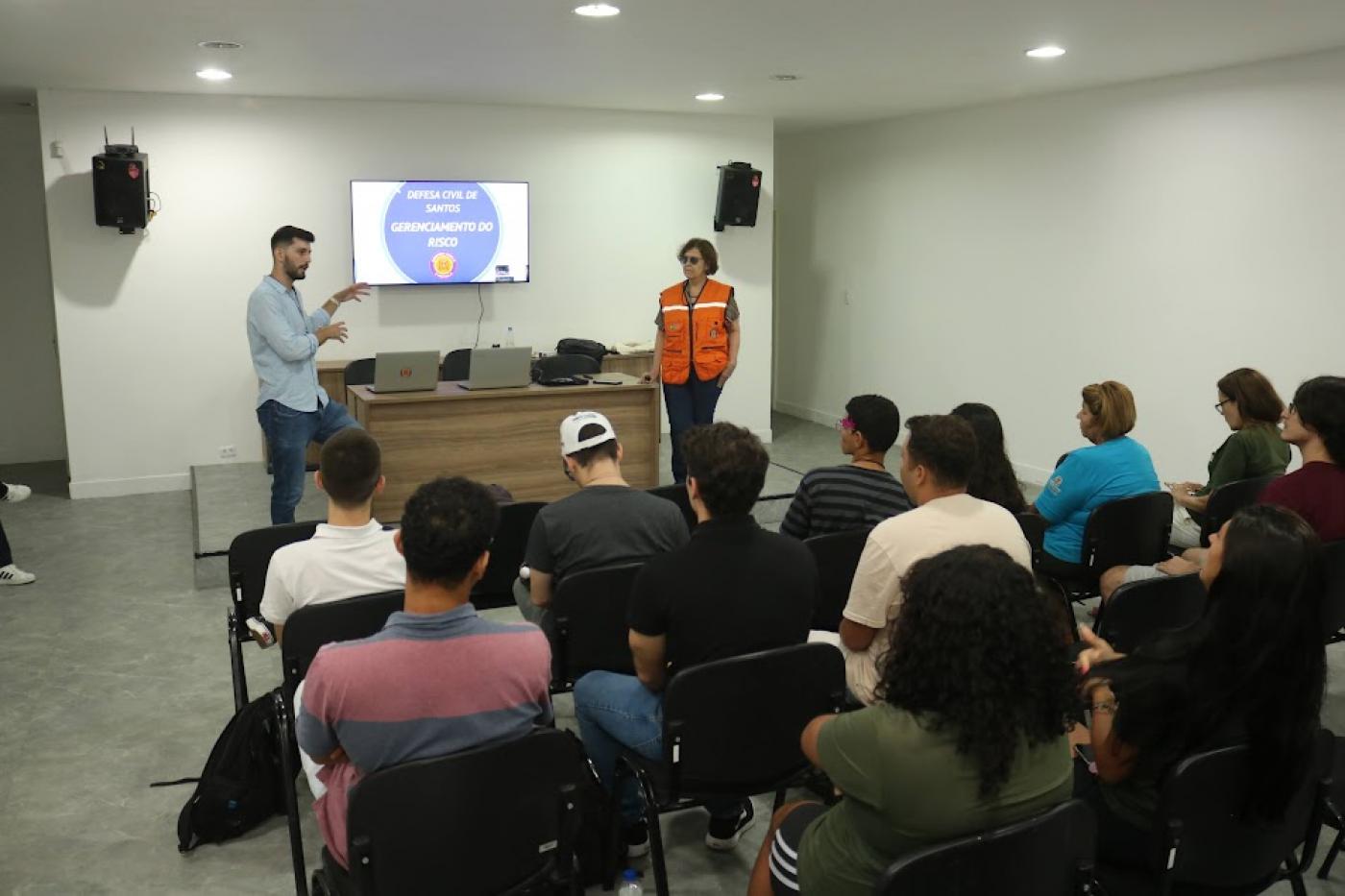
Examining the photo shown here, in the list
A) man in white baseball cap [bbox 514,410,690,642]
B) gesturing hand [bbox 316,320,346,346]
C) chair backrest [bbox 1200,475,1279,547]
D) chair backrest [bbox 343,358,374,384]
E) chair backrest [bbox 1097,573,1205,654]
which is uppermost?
gesturing hand [bbox 316,320,346,346]

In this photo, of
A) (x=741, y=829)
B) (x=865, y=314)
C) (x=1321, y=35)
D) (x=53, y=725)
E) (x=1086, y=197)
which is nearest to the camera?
(x=741, y=829)

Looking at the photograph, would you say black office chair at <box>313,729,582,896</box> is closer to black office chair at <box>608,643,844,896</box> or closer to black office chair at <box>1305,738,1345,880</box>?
black office chair at <box>608,643,844,896</box>


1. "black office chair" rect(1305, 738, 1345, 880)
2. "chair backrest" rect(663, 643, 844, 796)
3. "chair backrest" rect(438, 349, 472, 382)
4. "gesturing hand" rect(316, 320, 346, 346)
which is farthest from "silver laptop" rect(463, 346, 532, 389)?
"black office chair" rect(1305, 738, 1345, 880)

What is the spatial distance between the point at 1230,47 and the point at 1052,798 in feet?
17.3

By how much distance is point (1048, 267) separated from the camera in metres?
7.96

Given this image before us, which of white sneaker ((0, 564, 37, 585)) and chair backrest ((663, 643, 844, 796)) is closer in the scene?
chair backrest ((663, 643, 844, 796))

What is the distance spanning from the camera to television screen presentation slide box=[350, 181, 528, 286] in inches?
315

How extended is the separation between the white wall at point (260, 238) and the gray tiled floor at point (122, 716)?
101 centimetres

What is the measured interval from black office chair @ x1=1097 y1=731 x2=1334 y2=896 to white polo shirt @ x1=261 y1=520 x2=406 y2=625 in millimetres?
1830

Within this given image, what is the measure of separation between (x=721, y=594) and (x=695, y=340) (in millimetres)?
4316

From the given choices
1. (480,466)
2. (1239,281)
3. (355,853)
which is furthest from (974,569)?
(1239,281)

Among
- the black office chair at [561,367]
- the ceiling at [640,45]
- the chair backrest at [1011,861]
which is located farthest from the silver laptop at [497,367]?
the chair backrest at [1011,861]

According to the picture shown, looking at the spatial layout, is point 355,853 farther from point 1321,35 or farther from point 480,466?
point 1321,35

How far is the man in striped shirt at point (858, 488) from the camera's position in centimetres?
349
